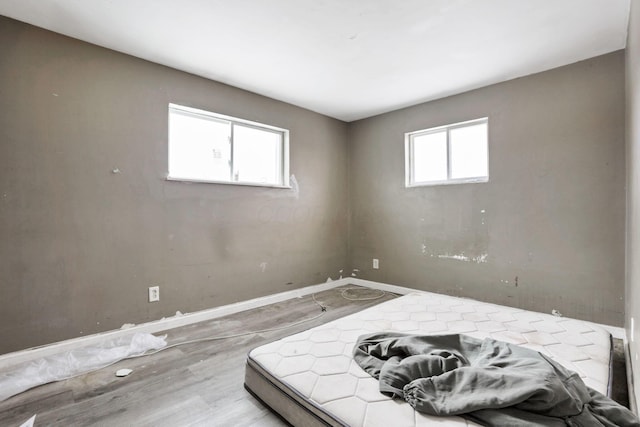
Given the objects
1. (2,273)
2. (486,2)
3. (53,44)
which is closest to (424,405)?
(486,2)

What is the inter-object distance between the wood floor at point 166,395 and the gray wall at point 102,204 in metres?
0.59

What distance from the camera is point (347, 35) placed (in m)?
2.32

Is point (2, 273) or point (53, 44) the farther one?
point (53, 44)

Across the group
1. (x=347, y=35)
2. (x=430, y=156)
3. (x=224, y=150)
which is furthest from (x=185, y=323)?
(x=430, y=156)

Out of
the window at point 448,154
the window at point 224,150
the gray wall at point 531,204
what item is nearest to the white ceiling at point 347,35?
the gray wall at point 531,204

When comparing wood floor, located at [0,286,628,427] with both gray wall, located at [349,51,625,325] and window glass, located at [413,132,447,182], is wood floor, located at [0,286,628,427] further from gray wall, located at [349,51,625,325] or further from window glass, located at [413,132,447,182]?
window glass, located at [413,132,447,182]

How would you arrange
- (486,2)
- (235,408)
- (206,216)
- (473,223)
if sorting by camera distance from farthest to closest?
(473,223) < (206,216) < (486,2) < (235,408)

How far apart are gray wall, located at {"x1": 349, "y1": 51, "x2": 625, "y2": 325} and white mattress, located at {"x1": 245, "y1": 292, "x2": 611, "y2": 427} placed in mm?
720

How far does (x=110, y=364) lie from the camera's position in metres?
2.09

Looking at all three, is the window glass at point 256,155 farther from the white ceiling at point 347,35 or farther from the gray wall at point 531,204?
the gray wall at point 531,204

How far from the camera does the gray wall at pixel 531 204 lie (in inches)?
102

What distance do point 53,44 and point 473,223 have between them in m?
4.01

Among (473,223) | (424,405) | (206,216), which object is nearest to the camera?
(424,405)

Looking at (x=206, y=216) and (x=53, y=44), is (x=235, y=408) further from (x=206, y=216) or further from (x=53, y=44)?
(x=53, y=44)
